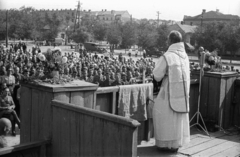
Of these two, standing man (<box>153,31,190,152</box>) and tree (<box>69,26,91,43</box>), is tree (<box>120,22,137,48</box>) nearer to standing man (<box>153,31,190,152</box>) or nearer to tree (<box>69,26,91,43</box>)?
tree (<box>69,26,91,43</box>)

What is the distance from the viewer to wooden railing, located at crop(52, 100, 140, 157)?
382cm

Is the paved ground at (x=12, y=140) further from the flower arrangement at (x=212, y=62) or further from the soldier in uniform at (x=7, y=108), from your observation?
the flower arrangement at (x=212, y=62)

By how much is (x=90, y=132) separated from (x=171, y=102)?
162 cm

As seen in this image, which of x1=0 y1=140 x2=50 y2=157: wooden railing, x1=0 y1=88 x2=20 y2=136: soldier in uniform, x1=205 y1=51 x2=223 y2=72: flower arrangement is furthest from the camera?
x1=0 y1=88 x2=20 y2=136: soldier in uniform

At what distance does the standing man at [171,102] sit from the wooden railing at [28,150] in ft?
5.78

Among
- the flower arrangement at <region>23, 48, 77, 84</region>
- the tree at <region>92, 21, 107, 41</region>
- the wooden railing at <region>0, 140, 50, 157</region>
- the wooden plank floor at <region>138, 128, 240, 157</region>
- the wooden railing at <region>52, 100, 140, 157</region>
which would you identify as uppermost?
the tree at <region>92, 21, 107, 41</region>

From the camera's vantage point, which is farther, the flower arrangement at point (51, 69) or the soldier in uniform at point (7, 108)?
the soldier in uniform at point (7, 108)

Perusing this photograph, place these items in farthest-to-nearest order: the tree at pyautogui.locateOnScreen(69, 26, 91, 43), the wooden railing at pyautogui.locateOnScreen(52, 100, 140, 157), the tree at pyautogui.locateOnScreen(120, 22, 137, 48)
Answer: the tree at pyautogui.locateOnScreen(69, 26, 91, 43)
the tree at pyautogui.locateOnScreen(120, 22, 137, 48)
the wooden railing at pyautogui.locateOnScreen(52, 100, 140, 157)

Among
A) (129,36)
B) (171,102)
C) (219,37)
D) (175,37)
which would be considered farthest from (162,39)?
(171,102)

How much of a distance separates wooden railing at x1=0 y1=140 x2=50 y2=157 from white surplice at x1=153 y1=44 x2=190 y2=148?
174 centimetres

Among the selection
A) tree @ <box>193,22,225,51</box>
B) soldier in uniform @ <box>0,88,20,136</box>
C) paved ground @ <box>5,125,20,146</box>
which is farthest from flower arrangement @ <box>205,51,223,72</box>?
tree @ <box>193,22,225,51</box>

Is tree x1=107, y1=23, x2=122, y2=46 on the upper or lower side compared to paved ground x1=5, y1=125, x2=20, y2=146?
upper

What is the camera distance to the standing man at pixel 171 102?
17.8ft

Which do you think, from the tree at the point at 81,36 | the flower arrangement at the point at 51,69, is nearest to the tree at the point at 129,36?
the tree at the point at 81,36
